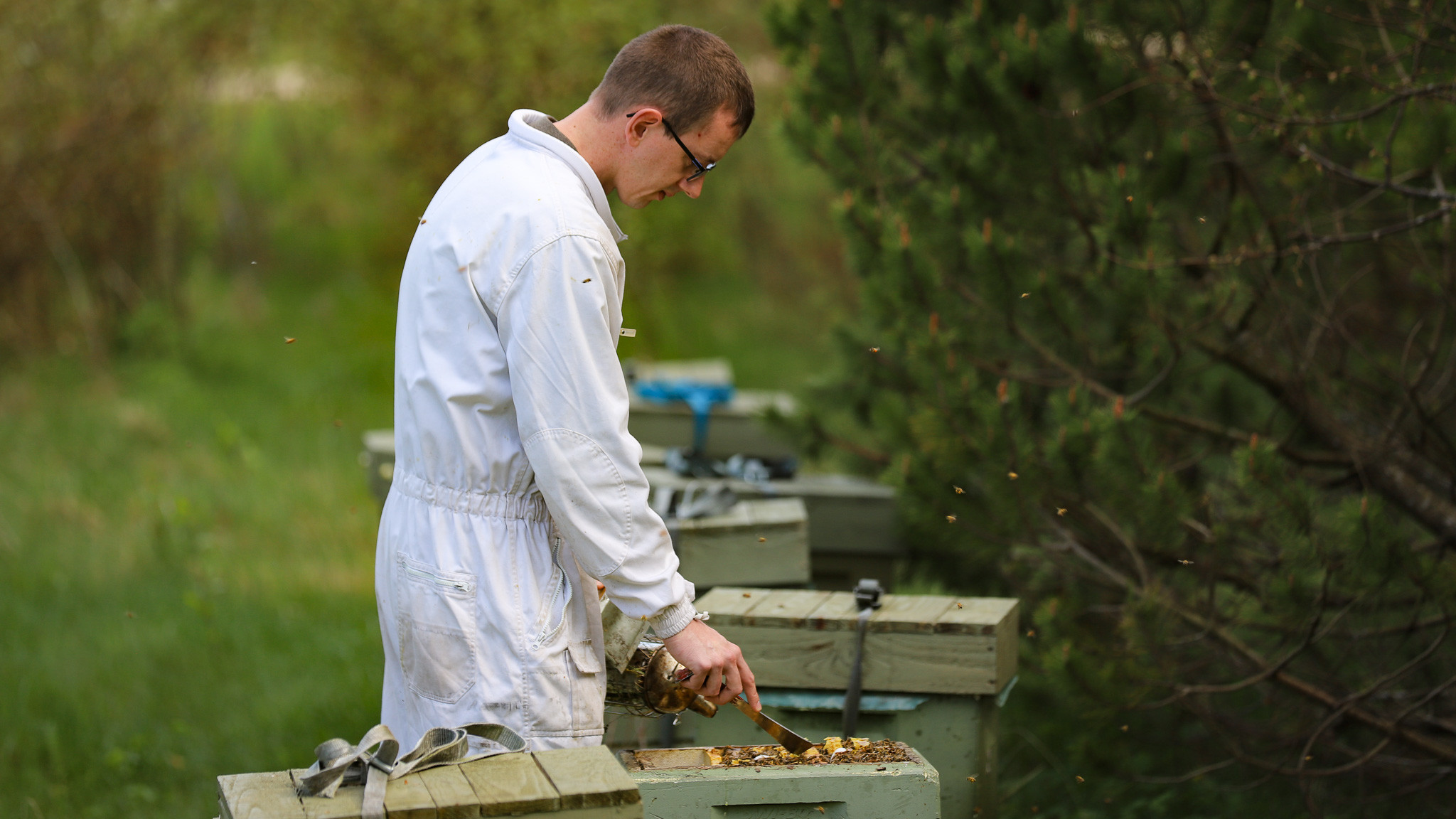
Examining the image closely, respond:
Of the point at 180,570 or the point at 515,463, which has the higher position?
the point at 515,463

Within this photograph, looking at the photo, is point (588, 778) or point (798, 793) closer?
point (588, 778)

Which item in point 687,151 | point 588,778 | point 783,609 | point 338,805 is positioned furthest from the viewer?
point 783,609

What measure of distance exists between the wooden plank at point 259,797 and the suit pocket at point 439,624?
1.05 feet

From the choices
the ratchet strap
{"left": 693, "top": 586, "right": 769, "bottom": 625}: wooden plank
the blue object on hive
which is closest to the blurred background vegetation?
the blue object on hive

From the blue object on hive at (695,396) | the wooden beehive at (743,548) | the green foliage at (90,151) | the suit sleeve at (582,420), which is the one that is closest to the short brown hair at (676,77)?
the suit sleeve at (582,420)

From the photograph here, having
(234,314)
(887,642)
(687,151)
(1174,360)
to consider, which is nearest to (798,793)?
(887,642)

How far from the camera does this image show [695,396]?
5145 millimetres

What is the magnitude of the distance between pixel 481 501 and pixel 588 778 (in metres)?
0.54

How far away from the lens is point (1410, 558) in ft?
10.2

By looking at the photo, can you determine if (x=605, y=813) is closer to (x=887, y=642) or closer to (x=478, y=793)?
(x=478, y=793)

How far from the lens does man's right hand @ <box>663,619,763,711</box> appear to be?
86.0 inches

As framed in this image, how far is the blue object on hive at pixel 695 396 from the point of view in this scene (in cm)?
509

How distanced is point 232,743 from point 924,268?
3009 mm

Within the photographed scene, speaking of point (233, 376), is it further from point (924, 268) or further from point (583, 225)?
point (583, 225)
